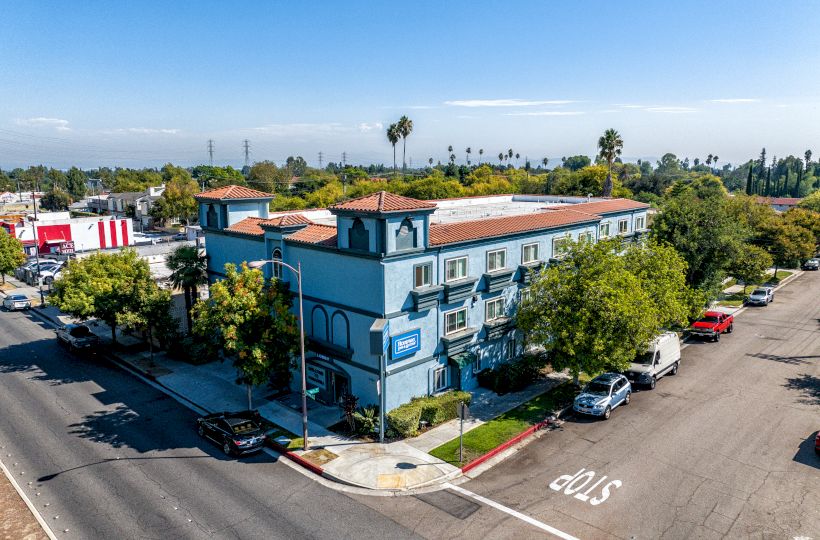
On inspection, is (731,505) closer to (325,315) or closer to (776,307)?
(325,315)

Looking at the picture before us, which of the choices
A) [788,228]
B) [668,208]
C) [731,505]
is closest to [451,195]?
[788,228]

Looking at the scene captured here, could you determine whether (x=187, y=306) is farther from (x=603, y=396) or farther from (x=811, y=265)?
(x=811, y=265)

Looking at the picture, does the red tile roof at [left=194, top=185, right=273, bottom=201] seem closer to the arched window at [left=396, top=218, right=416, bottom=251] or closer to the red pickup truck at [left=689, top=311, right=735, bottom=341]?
the arched window at [left=396, top=218, right=416, bottom=251]

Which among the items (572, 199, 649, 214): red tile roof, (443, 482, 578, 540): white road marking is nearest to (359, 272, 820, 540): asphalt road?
(443, 482, 578, 540): white road marking

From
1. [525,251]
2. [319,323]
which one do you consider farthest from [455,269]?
[319,323]

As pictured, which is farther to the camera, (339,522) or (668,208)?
(668,208)

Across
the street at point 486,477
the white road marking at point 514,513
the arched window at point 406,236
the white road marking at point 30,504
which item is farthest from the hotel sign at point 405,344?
the white road marking at point 30,504
